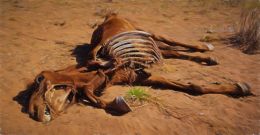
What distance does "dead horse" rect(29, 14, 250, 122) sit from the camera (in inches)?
126

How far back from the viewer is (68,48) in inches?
200

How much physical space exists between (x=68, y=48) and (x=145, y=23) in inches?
74.5

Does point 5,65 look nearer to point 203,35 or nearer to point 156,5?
point 203,35

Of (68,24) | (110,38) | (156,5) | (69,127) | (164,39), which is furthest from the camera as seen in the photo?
(156,5)

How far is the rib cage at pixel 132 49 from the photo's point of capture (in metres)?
3.95

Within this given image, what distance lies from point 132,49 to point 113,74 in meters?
0.45

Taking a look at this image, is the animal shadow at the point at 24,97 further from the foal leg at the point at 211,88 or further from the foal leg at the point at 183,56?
the foal leg at the point at 183,56

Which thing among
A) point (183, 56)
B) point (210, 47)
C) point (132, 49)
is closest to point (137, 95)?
point (132, 49)

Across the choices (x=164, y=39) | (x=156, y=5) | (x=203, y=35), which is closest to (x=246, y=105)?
(x=164, y=39)

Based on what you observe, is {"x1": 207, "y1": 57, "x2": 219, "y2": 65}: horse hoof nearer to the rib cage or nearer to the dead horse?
the dead horse

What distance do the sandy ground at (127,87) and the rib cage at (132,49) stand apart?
0.85 feet

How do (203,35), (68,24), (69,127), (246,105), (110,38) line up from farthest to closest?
(68,24) < (203,35) < (110,38) < (246,105) < (69,127)

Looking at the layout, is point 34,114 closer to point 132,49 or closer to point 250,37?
point 132,49

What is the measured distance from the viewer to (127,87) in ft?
12.4
